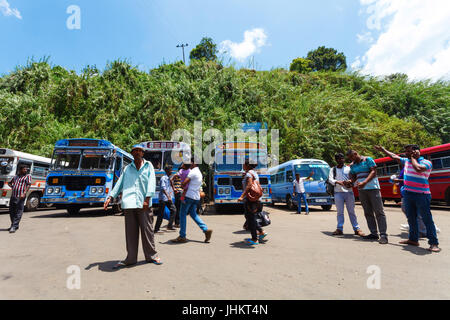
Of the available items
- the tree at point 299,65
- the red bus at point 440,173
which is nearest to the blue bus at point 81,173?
the red bus at point 440,173

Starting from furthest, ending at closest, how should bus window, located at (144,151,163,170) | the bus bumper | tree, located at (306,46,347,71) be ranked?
1. tree, located at (306,46,347,71)
2. bus window, located at (144,151,163,170)
3. the bus bumper

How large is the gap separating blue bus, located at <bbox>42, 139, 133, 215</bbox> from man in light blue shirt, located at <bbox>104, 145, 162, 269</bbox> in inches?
302

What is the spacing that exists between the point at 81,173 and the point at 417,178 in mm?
11807

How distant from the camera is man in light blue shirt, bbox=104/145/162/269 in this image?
4.40 m

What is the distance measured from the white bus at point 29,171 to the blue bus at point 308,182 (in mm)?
13978

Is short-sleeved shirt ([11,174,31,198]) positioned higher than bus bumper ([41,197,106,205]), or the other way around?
short-sleeved shirt ([11,174,31,198])

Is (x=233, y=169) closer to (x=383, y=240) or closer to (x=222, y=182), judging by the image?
(x=222, y=182)

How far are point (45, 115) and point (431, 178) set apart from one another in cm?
2984

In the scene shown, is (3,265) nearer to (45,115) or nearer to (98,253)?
(98,253)

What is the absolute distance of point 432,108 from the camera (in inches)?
1380

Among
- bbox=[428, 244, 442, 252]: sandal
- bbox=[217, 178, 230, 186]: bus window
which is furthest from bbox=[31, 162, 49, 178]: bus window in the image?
bbox=[428, 244, 442, 252]: sandal

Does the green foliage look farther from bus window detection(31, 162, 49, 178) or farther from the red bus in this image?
the red bus

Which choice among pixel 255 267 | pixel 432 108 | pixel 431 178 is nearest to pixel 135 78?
pixel 431 178

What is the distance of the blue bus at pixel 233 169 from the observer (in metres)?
12.4
